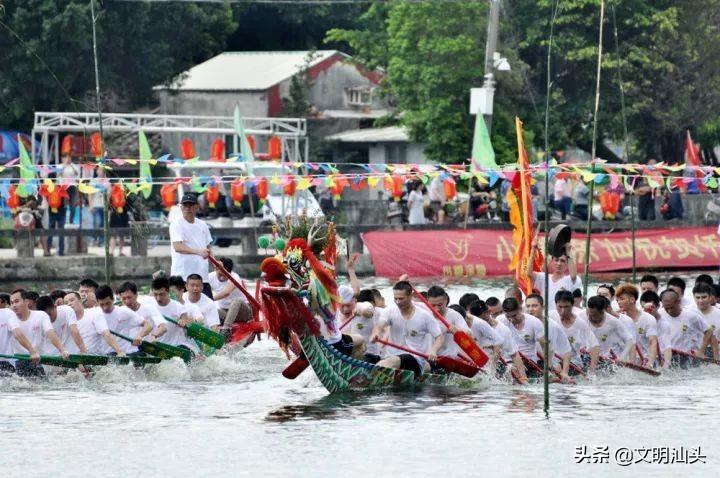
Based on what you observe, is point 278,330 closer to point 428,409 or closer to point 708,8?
point 428,409

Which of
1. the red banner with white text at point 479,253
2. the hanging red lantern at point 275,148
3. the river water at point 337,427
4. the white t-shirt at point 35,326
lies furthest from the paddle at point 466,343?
the hanging red lantern at point 275,148

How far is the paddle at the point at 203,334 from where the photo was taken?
18781 millimetres

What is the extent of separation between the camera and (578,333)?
1817cm

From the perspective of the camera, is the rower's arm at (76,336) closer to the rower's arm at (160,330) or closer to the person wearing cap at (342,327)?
the rower's arm at (160,330)

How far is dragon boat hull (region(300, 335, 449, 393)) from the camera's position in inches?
658

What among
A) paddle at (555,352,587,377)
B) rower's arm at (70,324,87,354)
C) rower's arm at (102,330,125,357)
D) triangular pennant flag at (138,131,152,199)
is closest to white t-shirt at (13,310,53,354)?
rower's arm at (70,324,87,354)

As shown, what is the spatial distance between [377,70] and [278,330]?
3086 centimetres

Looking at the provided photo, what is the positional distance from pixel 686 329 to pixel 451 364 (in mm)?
3335

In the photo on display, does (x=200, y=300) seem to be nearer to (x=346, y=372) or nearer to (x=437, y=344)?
(x=346, y=372)

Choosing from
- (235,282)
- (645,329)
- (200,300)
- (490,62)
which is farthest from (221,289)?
(490,62)

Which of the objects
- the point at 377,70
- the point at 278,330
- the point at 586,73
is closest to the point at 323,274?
the point at 278,330

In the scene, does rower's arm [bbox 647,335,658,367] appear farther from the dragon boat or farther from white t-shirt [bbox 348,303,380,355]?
white t-shirt [bbox 348,303,380,355]

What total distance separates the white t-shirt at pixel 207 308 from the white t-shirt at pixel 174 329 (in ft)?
1.19

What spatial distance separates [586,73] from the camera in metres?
41.5
